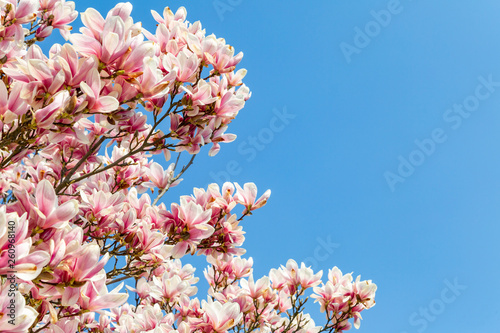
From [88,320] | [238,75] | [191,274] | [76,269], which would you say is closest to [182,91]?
[238,75]

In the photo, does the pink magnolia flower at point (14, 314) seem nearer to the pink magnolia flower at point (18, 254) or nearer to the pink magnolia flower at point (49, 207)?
the pink magnolia flower at point (18, 254)

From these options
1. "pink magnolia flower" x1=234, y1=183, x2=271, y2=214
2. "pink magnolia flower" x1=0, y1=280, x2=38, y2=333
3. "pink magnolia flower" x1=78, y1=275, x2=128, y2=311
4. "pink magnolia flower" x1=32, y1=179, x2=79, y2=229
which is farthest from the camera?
"pink magnolia flower" x1=234, y1=183, x2=271, y2=214

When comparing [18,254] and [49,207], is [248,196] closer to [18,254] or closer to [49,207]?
[49,207]

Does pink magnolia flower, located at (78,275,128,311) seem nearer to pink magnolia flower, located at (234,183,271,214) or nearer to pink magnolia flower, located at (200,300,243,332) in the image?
pink magnolia flower, located at (200,300,243,332)

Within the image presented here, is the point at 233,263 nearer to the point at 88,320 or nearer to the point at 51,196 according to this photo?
the point at 88,320

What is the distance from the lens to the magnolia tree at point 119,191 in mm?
1535

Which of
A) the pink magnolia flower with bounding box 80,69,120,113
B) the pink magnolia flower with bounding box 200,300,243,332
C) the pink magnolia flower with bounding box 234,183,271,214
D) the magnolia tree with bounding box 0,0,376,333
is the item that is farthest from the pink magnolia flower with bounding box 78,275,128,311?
the pink magnolia flower with bounding box 234,183,271,214

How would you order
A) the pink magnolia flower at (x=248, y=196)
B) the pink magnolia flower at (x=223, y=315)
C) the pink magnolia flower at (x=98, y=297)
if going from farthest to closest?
the pink magnolia flower at (x=248, y=196)
the pink magnolia flower at (x=223, y=315)
the pink magnolia flower at (x=98, y=297)

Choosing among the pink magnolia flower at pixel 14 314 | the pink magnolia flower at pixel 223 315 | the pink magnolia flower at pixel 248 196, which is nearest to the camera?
the pink magnolia flower at pixel 14 314

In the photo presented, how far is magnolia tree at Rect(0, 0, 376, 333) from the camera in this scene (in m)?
1.54

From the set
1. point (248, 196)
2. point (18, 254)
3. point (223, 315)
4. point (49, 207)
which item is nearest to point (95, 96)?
point (49, 207)

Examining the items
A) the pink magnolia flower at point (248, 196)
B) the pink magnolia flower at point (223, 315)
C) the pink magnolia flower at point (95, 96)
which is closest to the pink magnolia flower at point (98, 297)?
the pink magnolia flower at point (95, 96)

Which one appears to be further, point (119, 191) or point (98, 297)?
point (119, 191)

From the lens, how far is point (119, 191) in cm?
287
